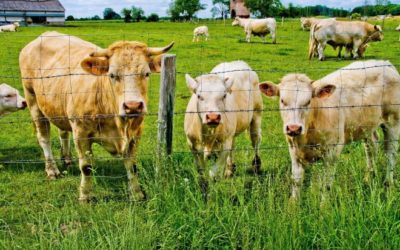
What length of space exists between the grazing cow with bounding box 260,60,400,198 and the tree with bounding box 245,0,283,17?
76878 millimetres

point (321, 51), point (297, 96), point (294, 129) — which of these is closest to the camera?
point (294, 129)

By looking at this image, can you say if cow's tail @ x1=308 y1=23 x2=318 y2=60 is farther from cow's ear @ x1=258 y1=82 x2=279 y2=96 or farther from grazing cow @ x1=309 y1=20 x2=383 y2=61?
cow's ear @ x1=258 y1=82 x2=279 y2=96

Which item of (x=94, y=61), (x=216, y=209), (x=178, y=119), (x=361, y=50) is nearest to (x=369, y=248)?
(x=216, y=209)

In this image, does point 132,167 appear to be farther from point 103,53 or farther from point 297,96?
point 297,96

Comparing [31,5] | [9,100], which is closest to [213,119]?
[9,100]

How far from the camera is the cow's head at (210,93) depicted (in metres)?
6.02

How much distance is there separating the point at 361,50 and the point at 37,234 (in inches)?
840

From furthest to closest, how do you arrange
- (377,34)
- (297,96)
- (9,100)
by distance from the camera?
(377,34) → (9,100) → (297,96)

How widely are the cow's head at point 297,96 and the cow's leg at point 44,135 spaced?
3.34 meters

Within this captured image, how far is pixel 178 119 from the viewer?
10750mm

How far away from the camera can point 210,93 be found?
6148 millimetres

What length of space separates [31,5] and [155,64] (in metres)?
79.9

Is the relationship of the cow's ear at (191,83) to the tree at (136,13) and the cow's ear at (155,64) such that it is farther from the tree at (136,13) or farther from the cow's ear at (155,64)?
the tree at (136,13)

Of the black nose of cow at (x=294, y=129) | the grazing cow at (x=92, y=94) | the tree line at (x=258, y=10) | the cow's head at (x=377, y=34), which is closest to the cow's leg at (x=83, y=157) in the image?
the grazing cow at (x=92, y=94)
